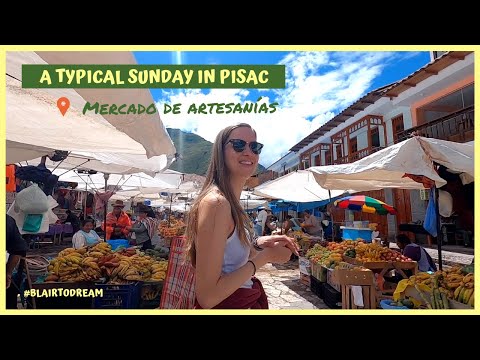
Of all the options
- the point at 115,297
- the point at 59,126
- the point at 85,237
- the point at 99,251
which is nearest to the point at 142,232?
the point at 85,237

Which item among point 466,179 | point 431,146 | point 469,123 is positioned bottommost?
point 466,179

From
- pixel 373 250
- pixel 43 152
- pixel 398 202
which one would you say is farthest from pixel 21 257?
pixel 398 202

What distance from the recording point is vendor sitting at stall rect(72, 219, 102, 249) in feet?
18.1

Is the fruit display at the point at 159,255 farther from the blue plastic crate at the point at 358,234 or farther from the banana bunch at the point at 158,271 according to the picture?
the blue plastic crate at the point at 358,234

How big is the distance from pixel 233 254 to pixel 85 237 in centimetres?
519

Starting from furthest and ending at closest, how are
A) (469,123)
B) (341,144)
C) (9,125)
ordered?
(341,144)
(469,123)
(9,125)

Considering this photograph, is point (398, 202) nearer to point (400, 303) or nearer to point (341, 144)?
point (341, 144)

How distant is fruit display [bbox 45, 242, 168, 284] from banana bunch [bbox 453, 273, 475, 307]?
3112mm

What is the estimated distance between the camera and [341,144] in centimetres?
1814

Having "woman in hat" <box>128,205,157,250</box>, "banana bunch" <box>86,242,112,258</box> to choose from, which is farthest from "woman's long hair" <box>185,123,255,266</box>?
"woman in hat" <box>128,205,157,250</box>

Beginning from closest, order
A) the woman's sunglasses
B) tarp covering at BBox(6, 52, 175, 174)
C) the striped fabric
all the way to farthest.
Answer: the woman's sunglasses
the striped fabric
tarp covering at BBox(6, 52, 175, 174)

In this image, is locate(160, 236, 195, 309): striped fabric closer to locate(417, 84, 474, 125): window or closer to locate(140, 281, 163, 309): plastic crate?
locate(140, 281, 163, 309): plastic crate

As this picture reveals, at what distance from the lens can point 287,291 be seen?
682cm

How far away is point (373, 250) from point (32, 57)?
224 inches
